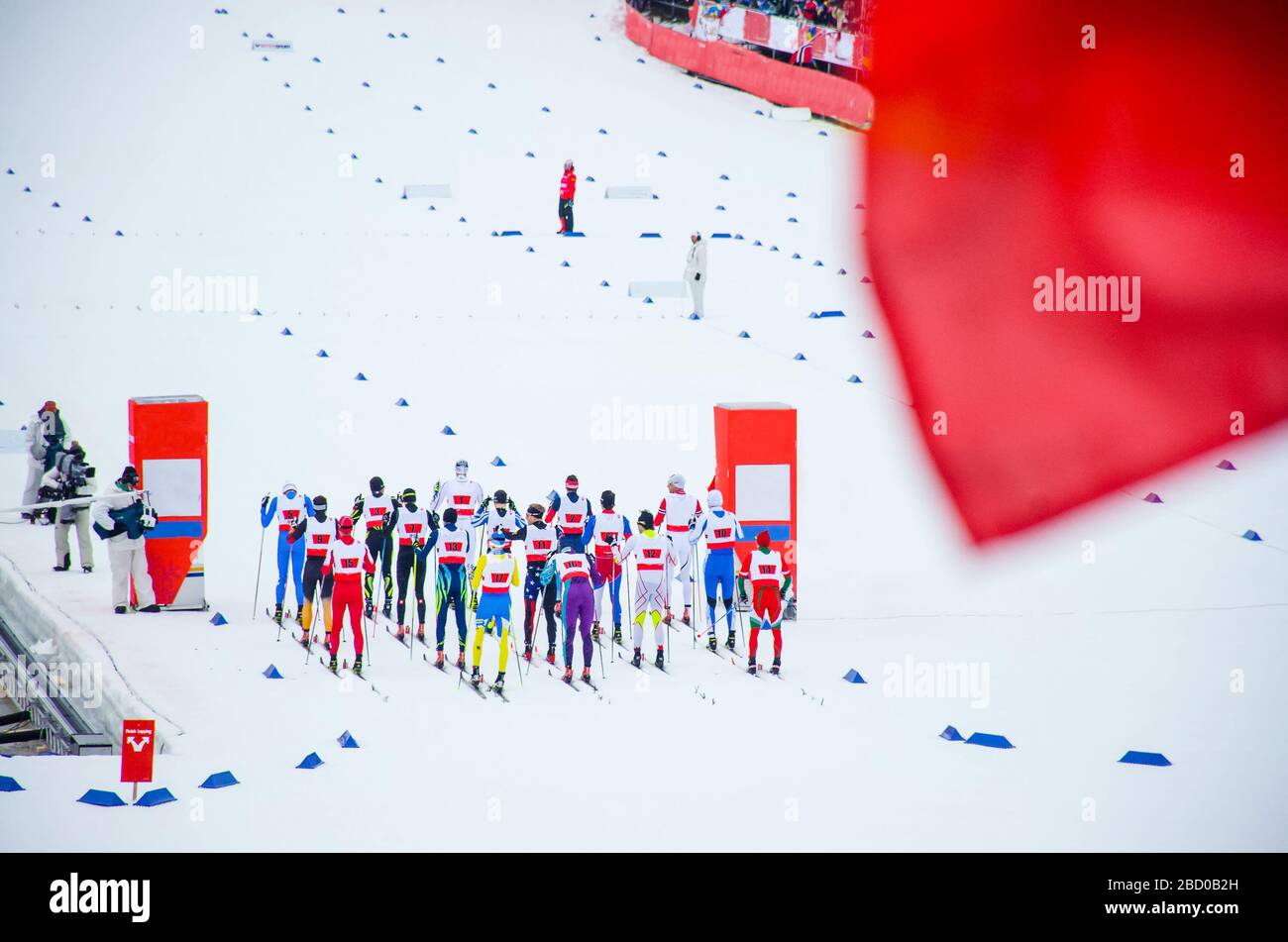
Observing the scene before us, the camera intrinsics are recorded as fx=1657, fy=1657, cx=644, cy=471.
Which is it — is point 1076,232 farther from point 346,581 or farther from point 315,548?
point 315,548

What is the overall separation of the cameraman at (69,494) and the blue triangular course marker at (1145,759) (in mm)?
9166

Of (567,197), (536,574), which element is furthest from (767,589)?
(567,197)

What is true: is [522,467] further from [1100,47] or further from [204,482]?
[1100,47]

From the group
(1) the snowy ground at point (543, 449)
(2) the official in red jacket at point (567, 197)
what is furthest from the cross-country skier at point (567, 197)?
(1) the snowy ground at point (543, 449)

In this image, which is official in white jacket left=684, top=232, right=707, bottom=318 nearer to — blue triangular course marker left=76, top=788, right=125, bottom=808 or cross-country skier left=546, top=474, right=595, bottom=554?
cross-country skier left=546, top=474, right=595, bottom=554

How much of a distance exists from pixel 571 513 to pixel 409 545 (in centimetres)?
138

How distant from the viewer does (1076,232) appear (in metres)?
5.44

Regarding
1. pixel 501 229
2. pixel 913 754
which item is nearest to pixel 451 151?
pixel 501 229

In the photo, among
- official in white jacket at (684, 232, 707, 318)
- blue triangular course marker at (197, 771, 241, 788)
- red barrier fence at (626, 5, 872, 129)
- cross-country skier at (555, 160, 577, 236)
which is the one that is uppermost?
red barrier fence at (626, 5, 872, 129)

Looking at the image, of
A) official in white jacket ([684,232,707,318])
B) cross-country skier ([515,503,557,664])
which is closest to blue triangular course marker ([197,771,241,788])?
cross-country skier ([515,503,557,664])

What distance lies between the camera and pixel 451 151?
2859 centimetres

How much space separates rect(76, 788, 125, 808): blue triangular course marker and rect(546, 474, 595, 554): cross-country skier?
13.8 ft

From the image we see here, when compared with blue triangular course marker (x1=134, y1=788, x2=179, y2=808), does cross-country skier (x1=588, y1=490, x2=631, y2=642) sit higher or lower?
higher

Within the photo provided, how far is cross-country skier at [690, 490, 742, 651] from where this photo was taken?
12.7 meters
